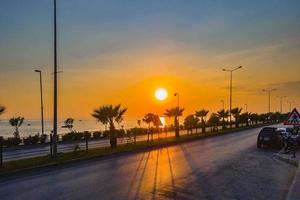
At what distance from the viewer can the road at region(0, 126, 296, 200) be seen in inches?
490

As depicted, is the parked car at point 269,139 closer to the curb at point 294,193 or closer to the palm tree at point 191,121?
the curb at point 294,193

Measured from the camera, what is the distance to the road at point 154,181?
1245cm

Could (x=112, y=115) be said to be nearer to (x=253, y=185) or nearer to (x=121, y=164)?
(x=121, y=164)

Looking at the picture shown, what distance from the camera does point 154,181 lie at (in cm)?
1500

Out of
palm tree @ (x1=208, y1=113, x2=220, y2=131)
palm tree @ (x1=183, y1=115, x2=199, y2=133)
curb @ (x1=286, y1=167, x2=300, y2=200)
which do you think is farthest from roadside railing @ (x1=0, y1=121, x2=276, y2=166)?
palm tree @ (x1=208, y1=113, x2=220, y2=131)

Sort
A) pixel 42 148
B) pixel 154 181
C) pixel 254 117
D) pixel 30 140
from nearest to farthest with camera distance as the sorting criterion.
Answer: pixel 154 181 → pixel 42 148 → pixel 30 140 → pixel 254 117

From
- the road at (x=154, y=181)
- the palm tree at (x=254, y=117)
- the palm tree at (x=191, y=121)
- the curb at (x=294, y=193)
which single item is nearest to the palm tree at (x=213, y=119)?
the palm tree at (x=191, y=121)

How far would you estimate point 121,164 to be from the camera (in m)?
20.9

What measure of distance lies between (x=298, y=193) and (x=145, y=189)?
467 cm

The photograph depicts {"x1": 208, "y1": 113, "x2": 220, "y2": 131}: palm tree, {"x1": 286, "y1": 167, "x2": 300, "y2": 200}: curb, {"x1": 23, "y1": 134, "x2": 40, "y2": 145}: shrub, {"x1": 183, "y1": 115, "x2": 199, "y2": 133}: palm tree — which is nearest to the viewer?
{"x1": 286, "y1": 167, "x2": 300, "y2": 200}: curb

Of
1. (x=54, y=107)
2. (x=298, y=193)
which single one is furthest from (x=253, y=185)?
(x=54, y=107)

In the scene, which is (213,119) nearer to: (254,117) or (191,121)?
(191,121)

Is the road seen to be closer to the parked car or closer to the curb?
the curb

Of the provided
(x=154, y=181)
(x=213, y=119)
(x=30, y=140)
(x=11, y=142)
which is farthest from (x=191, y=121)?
(x=154, y=181)
